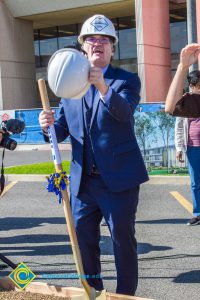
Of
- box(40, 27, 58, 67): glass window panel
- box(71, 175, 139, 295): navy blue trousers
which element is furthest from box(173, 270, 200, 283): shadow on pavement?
box(40, 27, 58, 67): glass window panel

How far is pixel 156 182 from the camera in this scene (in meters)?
11.5

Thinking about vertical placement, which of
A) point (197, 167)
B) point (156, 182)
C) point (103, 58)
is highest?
point (103, 58)

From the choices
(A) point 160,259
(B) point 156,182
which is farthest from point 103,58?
(B) point 156,182

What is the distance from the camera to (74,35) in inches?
1233

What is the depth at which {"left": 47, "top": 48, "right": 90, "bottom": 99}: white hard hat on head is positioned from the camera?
305 cm

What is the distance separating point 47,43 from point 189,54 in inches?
1149

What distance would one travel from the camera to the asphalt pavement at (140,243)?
517cm

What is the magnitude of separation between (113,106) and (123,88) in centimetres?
37

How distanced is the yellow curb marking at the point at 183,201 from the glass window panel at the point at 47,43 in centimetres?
2275

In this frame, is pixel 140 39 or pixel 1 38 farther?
pixel 1 38

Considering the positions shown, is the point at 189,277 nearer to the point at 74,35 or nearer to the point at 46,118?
the point at 46,118

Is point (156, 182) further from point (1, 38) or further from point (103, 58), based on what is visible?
point (1, 38)

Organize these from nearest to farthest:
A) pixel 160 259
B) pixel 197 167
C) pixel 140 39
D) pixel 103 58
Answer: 1. pixel 103 58
2. pixel 160 259
3. pixel 197 167
4. pixel 140 39

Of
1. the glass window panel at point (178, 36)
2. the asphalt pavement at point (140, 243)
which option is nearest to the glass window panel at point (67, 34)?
the glass window panel at point (178, 36)
